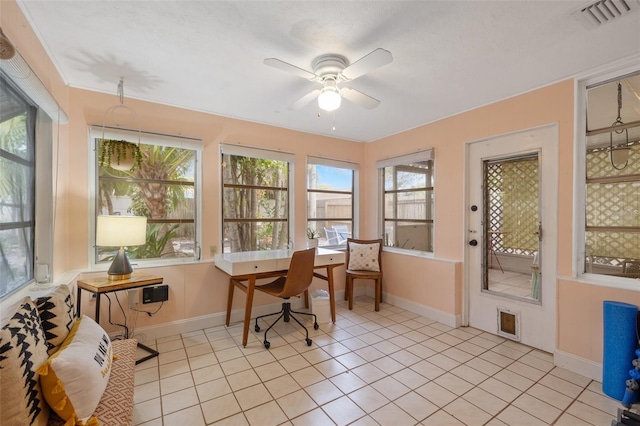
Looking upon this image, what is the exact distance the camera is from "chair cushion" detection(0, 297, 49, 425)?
94cm

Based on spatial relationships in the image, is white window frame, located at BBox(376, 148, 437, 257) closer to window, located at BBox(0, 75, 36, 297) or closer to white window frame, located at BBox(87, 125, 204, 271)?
white window frame, located at BBox(87, 125, 204, 271)

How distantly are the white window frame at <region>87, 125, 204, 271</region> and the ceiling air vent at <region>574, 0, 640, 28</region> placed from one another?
3.21 meters

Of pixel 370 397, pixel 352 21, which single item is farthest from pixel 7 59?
pixel 370 397

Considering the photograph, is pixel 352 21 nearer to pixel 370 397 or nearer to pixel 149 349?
pixel 370 397

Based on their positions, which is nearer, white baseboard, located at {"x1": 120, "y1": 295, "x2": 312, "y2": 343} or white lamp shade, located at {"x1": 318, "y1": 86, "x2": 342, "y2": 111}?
white lamp shade, located at {"x1": 318, "y1": 86, "x2": 342, "y2": 111}

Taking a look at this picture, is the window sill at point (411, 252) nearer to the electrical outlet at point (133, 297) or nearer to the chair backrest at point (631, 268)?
the chair backrest at point (631, 268)

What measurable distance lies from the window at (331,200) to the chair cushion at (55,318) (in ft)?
8.98

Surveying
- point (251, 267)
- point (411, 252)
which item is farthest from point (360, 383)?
point (411, 252)

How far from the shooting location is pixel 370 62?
68.2 inches

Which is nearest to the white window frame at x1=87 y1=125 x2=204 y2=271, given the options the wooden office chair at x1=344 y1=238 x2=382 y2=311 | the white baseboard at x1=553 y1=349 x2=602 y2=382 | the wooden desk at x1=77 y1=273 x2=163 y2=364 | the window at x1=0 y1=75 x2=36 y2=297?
the wooden desk at x1=77 y1=273 x2=163 y2=364

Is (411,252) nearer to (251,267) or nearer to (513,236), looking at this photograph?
(513,236)

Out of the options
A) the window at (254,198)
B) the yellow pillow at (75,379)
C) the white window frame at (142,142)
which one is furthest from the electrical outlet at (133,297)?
the yellow pillow at (75,379)

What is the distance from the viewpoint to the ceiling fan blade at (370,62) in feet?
5.34

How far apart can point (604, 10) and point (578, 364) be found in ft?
8.17
